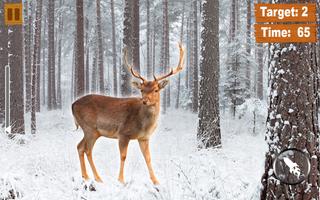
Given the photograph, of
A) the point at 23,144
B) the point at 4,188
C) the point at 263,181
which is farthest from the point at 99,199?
the point at 23,144

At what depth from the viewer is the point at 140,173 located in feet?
23.8

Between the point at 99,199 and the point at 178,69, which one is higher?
the point at 178,69

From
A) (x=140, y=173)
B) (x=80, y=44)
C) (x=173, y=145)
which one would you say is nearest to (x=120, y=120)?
(x=140, y=173)

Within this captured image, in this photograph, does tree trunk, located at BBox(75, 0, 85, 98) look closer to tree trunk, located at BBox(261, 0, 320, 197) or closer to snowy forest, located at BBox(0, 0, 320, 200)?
snowy forest, located at BBox(0, 0, 320, 200)

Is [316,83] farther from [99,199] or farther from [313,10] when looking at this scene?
[99,199]

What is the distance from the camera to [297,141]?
4492 millimetres

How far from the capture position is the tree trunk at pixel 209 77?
37.8 feet

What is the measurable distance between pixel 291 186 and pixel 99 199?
262cm

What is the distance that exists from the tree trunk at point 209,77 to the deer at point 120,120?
4.88 metres

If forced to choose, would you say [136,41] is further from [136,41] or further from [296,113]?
[296,113]

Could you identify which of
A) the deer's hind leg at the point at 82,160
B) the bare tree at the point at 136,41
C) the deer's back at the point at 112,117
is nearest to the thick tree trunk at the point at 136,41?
the bare tree at the point at 136,41

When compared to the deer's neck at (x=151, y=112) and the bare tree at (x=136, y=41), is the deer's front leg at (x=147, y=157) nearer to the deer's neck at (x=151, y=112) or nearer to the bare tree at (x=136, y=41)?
the deer's neck at (x=151, y=112)

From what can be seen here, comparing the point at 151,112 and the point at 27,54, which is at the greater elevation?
the point at 27,54

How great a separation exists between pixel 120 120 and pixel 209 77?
524cm
